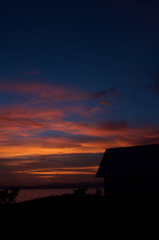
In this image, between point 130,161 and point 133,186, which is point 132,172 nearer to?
point 133,186

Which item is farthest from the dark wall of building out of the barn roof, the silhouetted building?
the barn roof

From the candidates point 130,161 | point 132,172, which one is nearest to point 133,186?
point 132,172

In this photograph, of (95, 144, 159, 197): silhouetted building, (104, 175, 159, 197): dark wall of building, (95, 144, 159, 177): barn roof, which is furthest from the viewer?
(95, 144, 159, 177): barn roof

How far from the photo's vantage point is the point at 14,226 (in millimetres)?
18453

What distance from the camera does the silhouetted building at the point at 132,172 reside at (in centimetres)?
3597

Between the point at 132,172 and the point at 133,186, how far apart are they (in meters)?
1.87

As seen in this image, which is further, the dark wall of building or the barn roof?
the barn roof

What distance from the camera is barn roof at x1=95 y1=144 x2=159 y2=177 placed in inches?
1455

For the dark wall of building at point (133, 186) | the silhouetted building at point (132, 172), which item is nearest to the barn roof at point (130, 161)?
the silhouetted building at point (132, 172)

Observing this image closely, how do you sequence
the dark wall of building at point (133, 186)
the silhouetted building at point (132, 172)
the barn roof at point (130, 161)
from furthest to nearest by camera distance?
the barn roof at point (130, 161) → the silhouetted building at point (132, 172) → the dark wall of building at point (133, 186)

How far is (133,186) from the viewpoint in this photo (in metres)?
36.5

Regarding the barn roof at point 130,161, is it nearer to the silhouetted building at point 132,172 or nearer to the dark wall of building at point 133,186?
the silhouetted building at point 132,172

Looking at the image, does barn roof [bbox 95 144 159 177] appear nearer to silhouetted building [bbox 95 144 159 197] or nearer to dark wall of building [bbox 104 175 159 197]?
silhouetted building [bbox 95 144 159 197]

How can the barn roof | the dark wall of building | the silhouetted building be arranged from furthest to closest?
the barn roof < the silhouetted building < the dark wall of building
